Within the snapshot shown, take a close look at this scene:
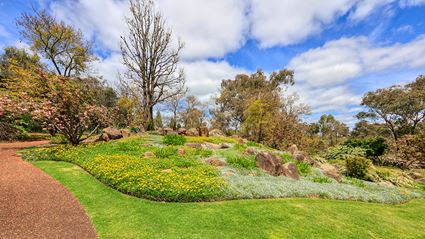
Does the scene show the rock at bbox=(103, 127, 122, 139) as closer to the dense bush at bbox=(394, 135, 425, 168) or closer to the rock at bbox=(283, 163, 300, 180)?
the rock at bbox=(283, 163, 300, 180)

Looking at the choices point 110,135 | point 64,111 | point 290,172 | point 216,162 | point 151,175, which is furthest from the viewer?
point 110,135

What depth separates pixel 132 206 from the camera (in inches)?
221

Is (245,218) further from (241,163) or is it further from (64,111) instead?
(64,111)

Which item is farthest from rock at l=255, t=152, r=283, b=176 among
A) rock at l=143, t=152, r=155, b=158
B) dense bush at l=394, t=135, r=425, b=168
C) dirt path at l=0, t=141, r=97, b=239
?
dense bush at l=394, t=135, r=425, b=168

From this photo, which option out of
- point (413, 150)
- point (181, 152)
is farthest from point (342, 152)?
point (181, 152)

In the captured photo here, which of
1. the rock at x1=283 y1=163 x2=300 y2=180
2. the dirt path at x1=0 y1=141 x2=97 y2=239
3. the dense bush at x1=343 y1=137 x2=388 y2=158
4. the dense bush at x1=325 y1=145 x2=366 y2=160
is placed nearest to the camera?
the dirt path at x1=0 y1=141 x2=97 y2=239

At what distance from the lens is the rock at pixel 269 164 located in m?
9.30

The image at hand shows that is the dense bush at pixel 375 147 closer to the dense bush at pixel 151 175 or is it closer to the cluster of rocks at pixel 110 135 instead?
the dense bush at pixel 151 175

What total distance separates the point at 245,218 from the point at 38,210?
488 cm

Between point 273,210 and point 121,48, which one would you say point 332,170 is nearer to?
point 273,210

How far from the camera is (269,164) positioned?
31.1ft

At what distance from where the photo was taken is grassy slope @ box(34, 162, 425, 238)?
4.51 metres

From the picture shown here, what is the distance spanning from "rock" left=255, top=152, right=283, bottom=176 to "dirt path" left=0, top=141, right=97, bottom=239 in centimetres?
697

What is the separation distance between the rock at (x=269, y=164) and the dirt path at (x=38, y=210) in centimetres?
697
